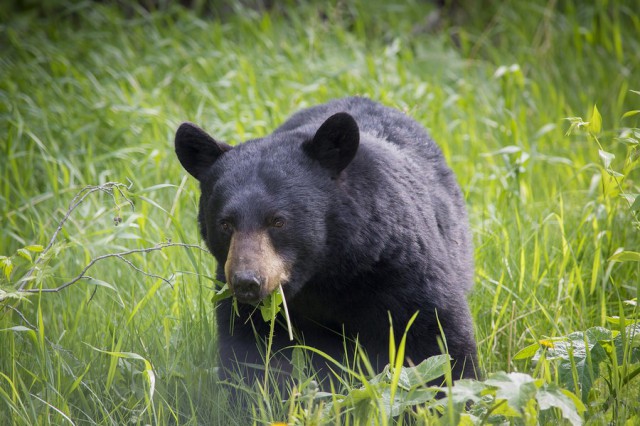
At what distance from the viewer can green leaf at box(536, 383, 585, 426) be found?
260 centimetres

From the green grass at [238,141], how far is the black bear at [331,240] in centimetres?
30

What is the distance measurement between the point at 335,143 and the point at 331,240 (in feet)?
1.43

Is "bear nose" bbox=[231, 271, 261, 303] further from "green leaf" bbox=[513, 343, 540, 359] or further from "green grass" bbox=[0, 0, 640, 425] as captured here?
"green leaf" bbox=[513, 343, 540, 359]

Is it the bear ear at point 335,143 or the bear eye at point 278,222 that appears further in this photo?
the bear ear at point 335,143

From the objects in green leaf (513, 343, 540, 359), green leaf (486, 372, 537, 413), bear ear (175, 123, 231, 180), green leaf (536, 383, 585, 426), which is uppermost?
bear ear (175, 123, 231, 180)

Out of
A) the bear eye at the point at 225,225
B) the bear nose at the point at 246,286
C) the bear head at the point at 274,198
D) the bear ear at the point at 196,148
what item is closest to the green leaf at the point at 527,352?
the bear head at the point at 274,198

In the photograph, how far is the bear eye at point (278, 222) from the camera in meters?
3.38

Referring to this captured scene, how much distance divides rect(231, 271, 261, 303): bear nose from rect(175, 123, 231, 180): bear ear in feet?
2.76

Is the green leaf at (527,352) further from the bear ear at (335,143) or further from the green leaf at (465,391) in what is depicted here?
the bear ear at (335,143)

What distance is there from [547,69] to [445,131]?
209cm

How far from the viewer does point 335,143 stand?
11.7ft

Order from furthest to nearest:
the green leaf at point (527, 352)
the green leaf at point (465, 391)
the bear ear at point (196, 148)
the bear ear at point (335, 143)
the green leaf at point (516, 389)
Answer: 1. the bear ear at point (196, 148)
2. the bear ear at point (335, 143)
3. the green leaf at point (527, 352)
4. the green leaf at point (465, 391)
5. the green leaf at point (516, 389)

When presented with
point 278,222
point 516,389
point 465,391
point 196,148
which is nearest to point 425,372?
point 465,391

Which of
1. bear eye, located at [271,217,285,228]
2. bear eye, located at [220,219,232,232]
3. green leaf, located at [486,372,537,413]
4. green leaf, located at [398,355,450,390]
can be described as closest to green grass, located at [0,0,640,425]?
green leaf, located at [486,372,537,413]
